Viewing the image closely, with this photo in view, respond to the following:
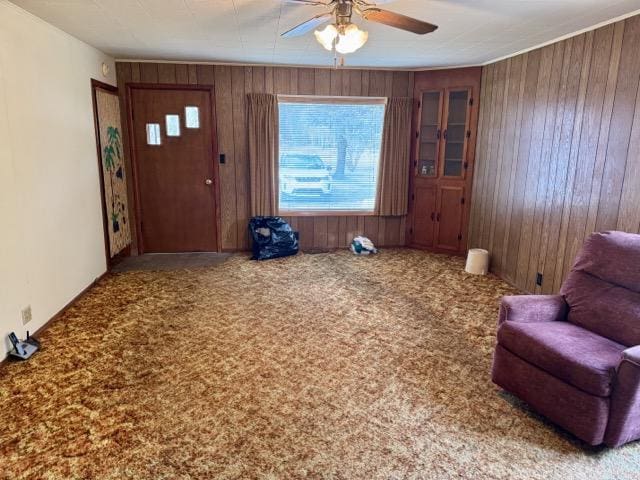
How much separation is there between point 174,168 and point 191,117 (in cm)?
67

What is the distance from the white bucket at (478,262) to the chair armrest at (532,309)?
2181 mm

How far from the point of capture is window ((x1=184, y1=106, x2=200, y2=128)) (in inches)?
208

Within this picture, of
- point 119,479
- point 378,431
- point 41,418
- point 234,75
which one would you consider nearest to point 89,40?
point 234,75

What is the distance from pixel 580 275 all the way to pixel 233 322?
2543mm

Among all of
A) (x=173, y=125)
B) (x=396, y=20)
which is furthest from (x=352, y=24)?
(x=173, y=125)

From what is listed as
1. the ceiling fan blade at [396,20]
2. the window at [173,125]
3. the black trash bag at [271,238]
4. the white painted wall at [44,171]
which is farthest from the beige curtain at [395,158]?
the white painted wall at [44,171]

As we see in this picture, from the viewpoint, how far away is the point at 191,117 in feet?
17.4

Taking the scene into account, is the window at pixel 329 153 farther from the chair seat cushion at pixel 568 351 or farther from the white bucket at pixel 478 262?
the chair seat cushion at pixel 568 351

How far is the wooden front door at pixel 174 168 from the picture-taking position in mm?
5242

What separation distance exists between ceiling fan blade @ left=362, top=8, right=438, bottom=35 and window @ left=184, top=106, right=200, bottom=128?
341cm

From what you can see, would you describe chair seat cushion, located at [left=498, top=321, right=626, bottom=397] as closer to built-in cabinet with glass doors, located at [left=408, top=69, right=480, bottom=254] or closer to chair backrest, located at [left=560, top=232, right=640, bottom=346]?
chair backrest, located at [left=560, top=232, right=640, bottom=346]

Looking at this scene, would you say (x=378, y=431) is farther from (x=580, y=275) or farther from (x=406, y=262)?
(x=406, y=262)

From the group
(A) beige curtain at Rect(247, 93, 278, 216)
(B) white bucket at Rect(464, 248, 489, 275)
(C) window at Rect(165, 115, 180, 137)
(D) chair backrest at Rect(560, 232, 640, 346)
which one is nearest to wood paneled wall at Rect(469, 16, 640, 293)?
(B) white bucket at Rect(464, 248, 489, 275)

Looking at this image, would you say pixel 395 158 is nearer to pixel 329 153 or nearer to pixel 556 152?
pixel 329 153
